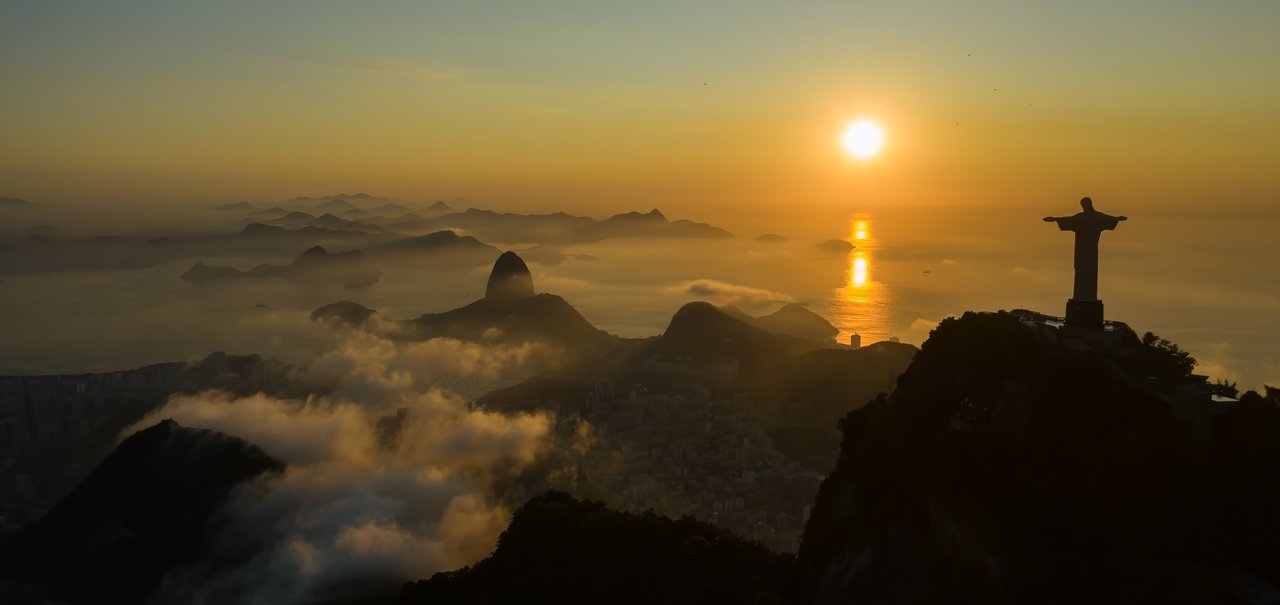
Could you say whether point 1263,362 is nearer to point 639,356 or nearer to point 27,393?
point 639,356

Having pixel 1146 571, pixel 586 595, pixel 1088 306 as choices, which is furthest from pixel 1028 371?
pixel 586 595

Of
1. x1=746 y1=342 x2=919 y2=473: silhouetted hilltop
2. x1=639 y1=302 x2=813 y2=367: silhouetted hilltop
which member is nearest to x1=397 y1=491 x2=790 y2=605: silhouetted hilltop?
x1=746 y1=342 x2=919 y2=473: silhouetted hilltop

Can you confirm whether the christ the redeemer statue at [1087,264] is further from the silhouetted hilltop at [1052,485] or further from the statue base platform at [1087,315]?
the silhouetted hilltop at [1052,485]

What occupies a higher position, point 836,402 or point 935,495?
point 935,495

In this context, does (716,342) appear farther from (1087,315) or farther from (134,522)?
(1087,315)

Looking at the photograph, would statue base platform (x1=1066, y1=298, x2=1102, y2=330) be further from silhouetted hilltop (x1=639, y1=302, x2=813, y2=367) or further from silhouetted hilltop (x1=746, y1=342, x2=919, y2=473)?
silhouetted hilltop (x1=639, y1=302, x2=813, y2=367)

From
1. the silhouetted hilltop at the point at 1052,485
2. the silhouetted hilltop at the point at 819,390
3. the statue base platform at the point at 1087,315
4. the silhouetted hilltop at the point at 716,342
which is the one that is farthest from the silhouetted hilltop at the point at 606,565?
the silhouetted hilltop at the point at 716,342
